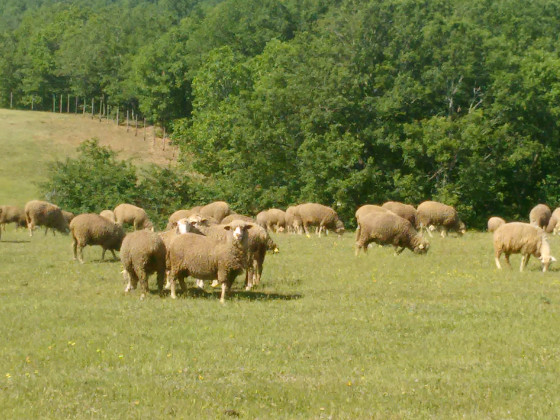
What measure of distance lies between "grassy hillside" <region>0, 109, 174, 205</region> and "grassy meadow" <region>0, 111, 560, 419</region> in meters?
49.7

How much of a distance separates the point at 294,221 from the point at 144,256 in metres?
19.5

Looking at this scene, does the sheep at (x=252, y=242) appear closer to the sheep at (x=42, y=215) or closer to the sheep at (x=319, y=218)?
the sheep at (x=319, y=218)

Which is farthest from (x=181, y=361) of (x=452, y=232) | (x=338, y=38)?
(x=338, y=38)

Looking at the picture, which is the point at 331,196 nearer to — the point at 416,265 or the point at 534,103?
the point at 534,103

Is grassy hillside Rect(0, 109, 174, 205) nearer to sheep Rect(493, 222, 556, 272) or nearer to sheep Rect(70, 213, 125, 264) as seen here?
sheep Rect(70, 213, 125, 264)

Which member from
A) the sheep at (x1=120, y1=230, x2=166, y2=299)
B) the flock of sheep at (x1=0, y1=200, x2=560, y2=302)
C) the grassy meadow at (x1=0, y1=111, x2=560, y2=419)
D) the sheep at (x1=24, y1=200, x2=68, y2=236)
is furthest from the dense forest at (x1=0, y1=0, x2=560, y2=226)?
the sheep at (x1=120, y1=230, x2=166, y2=299)

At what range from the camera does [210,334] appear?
15.1 m

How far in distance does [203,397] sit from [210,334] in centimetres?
401

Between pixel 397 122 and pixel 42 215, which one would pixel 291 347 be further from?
pixel 397 122

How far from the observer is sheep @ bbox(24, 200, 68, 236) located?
38.7 m

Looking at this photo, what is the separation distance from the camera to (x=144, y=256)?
18969 millimetres

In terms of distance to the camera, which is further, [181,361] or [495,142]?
[495,142]

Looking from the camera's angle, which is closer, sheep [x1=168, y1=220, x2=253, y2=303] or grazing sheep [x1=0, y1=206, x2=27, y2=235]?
sheep [x1=168, y1=220, x2=253, y2=303]

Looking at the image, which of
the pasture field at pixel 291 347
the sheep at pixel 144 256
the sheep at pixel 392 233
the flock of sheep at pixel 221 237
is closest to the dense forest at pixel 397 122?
the flock of sheep at pixel 221 237
